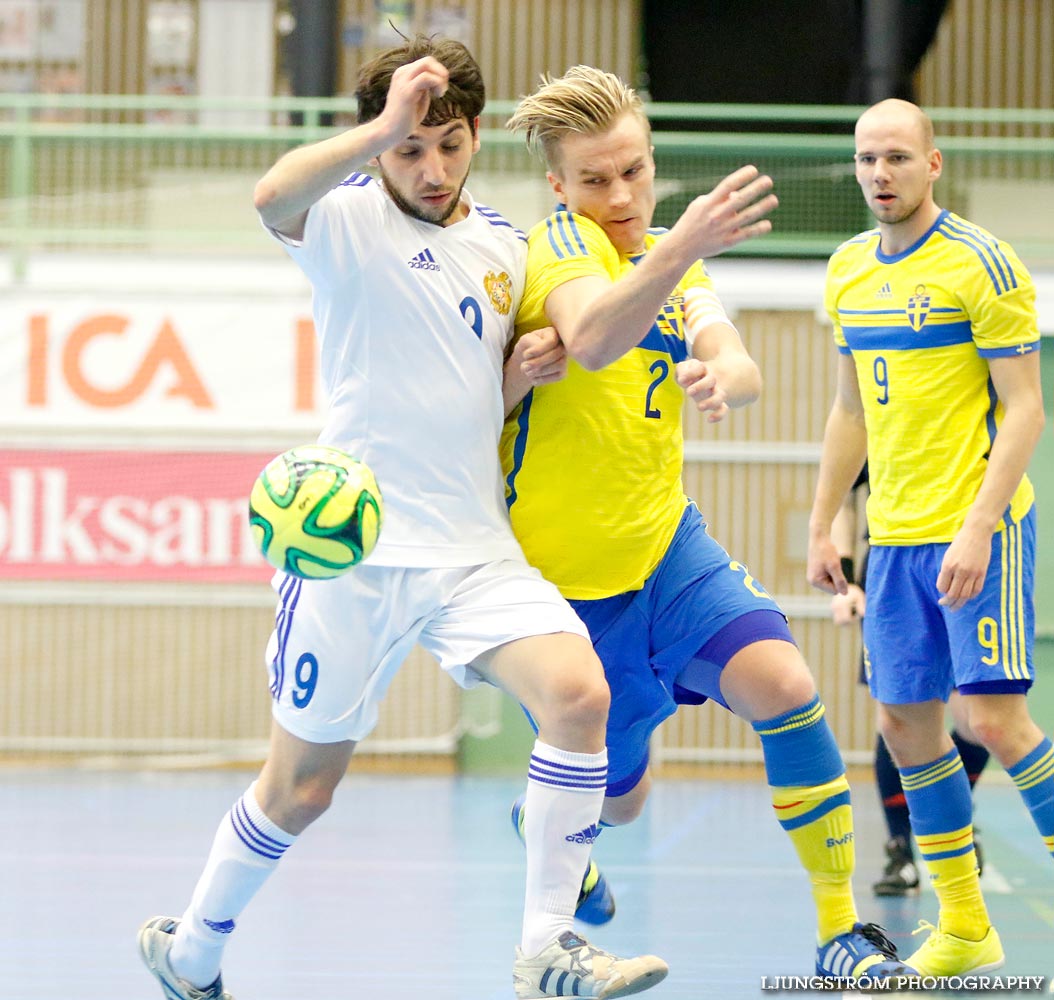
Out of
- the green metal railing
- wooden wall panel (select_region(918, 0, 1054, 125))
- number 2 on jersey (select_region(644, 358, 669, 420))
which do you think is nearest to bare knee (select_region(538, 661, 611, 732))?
number 2 on jersey (select_region(644, 358, 669, 420))

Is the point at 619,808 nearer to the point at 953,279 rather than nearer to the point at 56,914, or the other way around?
the point at 953,279

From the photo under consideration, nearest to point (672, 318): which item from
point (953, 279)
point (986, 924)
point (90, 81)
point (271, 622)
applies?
point (953, 279)

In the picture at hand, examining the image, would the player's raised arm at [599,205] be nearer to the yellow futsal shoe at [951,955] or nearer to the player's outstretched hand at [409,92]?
the player's outstretched hand at [409,92]

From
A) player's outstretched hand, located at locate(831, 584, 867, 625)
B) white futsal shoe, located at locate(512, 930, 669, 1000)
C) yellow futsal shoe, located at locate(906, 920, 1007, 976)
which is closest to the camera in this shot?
white futsal shoe, located at locate(512, 930, 669, 1000)

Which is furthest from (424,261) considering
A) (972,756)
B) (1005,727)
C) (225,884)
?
(972,756)

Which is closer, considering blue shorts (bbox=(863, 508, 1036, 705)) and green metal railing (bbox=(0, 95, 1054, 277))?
blue shorts (bbox=(863, 508, 1036, 705))

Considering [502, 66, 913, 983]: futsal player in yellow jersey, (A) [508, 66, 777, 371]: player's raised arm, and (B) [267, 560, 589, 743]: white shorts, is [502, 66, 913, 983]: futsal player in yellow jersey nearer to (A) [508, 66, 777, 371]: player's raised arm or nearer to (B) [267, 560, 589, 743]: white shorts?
A: (A) [508, 66, 777, 371]: player's raised arm

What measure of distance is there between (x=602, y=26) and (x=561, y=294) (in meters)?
9.26

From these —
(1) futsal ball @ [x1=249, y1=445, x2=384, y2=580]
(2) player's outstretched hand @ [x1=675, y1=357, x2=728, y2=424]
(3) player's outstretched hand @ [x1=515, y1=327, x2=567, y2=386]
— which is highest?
(3) player's outstretched hand @ [x1=515, y1=327, x2=567, y2=386]

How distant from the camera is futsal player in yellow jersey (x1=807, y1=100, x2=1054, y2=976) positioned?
3.68 m

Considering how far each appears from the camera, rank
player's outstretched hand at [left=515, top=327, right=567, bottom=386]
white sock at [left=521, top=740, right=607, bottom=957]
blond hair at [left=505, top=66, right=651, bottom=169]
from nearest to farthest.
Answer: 1. white sock at [left=521, top=740, right=607, bottom=957]
2. player's outstretched hand at [left=515, top=327, right=567, bottom=386]
3. blond hair at [left=505, top=66, right=651, bottom=169]

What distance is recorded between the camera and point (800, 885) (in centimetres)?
557

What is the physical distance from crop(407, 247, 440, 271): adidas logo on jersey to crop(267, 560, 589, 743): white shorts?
64cm

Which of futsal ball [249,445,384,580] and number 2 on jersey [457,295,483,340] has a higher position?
number 2 on jersey [457,295,483,340]
